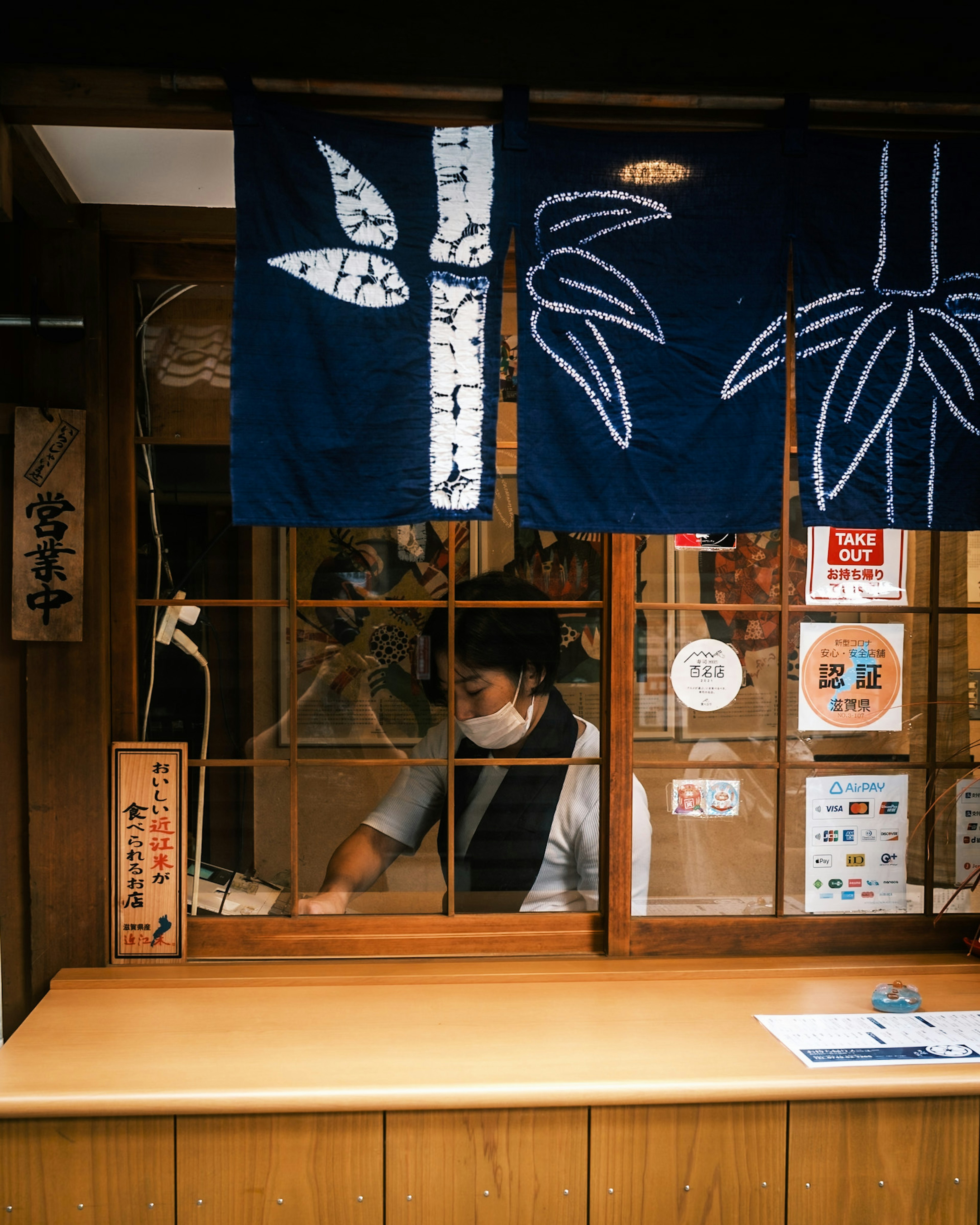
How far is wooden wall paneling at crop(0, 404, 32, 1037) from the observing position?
3115 millimetres

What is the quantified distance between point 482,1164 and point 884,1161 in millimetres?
1216

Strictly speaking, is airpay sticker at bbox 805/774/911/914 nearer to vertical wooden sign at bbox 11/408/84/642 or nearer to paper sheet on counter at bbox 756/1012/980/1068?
paper sheet on counter at bbox 756/1012/980/1068

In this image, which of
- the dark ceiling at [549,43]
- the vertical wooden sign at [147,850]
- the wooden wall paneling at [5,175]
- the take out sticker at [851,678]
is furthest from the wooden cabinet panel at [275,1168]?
the dark ceiling at [549,43]

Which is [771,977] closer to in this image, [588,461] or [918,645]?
[918,645]

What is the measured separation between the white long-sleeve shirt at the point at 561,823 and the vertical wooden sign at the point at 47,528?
136 cm

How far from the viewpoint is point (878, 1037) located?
2.82 meters

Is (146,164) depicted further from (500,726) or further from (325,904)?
(325,904)

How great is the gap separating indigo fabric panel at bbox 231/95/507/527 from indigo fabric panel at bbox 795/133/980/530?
39.7 inches

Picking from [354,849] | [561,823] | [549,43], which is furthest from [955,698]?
[549,43]

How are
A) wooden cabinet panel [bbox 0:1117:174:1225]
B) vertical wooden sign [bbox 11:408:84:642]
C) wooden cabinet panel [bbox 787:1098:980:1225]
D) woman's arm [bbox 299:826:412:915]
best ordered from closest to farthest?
wooden cabinet panel [bbox 0:1117:174:1225] → wooden cabinet panel [bbox 787:1098:980:1225] → vertical wooden sign [bbox 11:408:84:642] → woman's arm [bbox 299:826:412:915]

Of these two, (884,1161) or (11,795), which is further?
(11,795)

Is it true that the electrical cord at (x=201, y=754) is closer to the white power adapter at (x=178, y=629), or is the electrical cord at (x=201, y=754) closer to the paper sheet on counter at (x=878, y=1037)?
the white power adapter at (x=178, y=629)

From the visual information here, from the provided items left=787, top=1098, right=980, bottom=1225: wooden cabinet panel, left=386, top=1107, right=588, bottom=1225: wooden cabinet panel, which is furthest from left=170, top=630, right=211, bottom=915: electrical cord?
left=787, top=1098, right=980, bottom=1225: wooden cabinet panel

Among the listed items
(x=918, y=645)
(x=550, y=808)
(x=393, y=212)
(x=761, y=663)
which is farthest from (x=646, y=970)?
(x=393, y=212)
